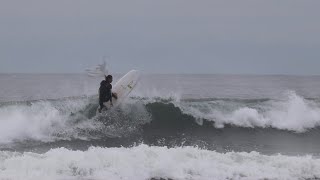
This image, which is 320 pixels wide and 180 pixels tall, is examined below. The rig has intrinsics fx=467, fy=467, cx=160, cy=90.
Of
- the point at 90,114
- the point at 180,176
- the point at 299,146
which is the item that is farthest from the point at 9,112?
the point at 299,146

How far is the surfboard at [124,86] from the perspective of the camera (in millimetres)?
16281

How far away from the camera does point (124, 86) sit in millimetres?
17094

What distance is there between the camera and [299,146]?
1464cm

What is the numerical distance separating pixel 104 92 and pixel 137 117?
2.62 metres

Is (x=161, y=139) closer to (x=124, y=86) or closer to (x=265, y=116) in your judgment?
(x=124, y=86)

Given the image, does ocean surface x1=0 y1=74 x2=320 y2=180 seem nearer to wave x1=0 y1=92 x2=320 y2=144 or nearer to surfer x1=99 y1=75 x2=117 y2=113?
wave x1=0 y1=92 x2=320 y2=144

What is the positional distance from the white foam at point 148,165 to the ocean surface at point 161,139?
0.8 inches

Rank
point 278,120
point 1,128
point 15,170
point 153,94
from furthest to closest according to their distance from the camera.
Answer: point 153,94, point 278,120, point 1,128, point 15,170

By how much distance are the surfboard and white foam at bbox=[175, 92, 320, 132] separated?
2130 mm

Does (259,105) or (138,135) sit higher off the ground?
(259,105)

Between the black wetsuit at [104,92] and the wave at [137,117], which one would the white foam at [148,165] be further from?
the black wetsuit at [104,92]

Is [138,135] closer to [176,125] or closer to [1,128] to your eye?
[176,125]

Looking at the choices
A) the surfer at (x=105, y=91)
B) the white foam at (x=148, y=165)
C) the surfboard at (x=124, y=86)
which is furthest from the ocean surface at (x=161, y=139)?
the surfer at (x=105, y=91)

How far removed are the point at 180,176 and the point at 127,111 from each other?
7465 mm
